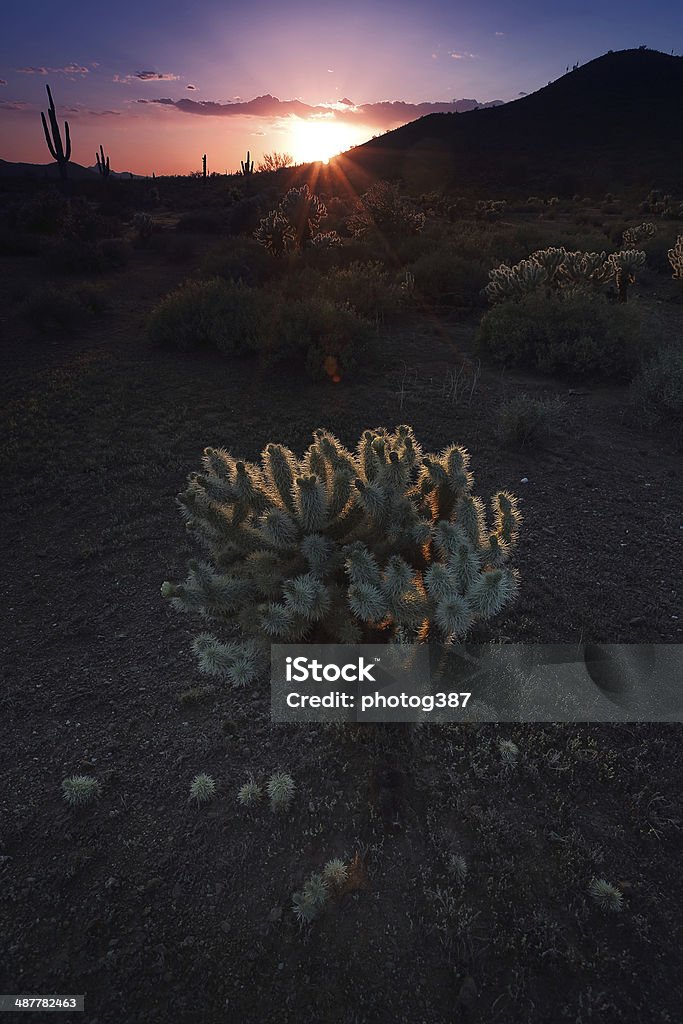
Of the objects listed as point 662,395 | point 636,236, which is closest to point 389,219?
point 636,236

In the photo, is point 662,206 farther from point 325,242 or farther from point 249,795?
point 249,795

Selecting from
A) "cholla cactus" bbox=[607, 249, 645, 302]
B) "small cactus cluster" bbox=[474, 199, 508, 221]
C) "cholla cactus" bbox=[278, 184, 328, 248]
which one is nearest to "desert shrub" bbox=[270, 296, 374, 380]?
"cholla cactus" bbox=[607, 249, 645, 302]

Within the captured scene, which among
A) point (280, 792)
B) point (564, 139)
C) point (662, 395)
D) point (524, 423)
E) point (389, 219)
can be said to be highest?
point (564, 139)

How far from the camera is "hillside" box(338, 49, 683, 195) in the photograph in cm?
4572

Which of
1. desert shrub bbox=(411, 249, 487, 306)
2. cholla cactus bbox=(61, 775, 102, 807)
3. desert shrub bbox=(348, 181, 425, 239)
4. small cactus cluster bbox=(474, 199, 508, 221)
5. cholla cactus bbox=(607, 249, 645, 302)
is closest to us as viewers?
cholla cactus bbox=(61, 775, 102, 807)

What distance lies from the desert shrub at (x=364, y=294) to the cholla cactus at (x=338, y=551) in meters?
8.83

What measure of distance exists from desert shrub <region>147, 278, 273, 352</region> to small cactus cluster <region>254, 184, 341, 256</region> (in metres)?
5.68

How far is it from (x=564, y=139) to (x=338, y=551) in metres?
70.7

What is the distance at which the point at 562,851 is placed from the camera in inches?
117

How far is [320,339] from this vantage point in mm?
9570

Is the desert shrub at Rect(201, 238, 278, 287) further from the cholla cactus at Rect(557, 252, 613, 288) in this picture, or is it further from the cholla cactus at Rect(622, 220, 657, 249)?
the cholla cactus at Rect(622, 220, 657, 249)

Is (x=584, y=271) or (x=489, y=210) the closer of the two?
(x=584, y=271)

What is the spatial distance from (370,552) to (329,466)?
1.88 ft

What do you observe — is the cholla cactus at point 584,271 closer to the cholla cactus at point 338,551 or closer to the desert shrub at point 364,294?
the desert shrub at point 364,294
